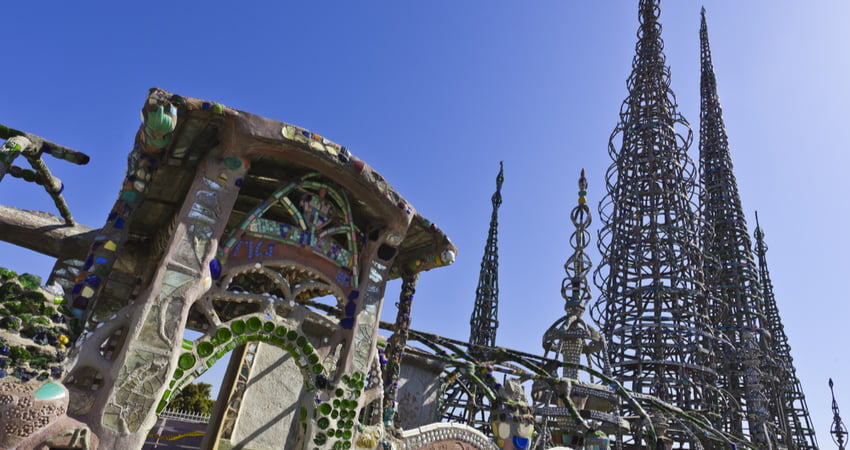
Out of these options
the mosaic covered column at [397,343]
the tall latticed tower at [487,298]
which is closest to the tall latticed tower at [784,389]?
the tall latticed tower at [487,298]

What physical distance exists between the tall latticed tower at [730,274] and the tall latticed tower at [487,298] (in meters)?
11.2

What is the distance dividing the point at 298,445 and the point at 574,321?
9013 mm

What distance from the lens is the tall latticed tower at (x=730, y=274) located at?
31.0 meters

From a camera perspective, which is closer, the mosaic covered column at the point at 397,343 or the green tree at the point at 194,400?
the mosaic covered column at the point at 397,343

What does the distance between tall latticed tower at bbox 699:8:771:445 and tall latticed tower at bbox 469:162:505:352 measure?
11.2 m

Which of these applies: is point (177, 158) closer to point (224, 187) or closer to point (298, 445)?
point (224, 187)

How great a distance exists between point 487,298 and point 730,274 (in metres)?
20.1

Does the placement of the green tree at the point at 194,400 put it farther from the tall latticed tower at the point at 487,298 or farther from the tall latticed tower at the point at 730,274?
the tall latticed tower at the point at 730,274

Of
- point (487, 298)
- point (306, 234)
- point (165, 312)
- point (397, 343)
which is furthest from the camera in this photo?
point (487, 298)

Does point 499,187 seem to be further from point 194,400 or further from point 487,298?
point 194,400

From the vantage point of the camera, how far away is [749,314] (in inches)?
1435

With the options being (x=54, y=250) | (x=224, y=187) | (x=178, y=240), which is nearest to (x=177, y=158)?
(x=224, y=187)

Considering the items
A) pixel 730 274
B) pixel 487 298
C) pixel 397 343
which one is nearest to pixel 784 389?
pixel 730 274

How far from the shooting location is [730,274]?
124ft
